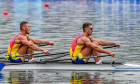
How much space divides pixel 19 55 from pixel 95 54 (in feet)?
7.74

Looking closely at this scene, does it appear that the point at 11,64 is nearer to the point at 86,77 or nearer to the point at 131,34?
the point at 86,77

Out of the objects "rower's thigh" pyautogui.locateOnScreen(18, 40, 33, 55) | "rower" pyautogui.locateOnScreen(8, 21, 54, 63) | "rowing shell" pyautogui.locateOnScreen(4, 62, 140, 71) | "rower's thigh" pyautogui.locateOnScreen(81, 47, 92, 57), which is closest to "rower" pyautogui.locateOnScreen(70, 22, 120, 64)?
"rower's thigh" pyautogui.locateOnScreen(81, 47, 92, 57)

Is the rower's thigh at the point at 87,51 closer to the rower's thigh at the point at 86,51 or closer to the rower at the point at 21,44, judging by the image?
the rower's thigh at the point at 86,51

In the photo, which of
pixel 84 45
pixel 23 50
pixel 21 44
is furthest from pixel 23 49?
pixel 84 45

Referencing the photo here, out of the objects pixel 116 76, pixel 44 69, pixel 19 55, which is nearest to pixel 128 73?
pixel 116 76

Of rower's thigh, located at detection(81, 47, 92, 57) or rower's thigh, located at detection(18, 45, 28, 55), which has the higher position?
rower's thigh, located at detection(18, 45, 28, 55)

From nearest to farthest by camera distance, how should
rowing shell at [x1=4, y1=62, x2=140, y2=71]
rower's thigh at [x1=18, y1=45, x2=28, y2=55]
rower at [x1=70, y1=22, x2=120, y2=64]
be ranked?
rowing shell at [x1=4, y1=62, x2=140, y2=71], rower at [x1=70, y1=22, x2=120, y2=64], rower's thigh at [x1=18, y1=45, x2=28, y2=55]

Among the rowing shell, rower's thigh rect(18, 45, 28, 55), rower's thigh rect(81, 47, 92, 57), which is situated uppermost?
rower's thigh rect(18, 45, 28, 55)

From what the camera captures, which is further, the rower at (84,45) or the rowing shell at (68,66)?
the rower at (84,45)

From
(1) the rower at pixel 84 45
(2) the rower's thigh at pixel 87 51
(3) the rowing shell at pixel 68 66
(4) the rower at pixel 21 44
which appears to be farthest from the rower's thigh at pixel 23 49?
(2) the rower's thigh at pixel 87 51

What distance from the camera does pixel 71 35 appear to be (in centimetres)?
2506

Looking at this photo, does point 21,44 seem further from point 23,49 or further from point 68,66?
point 68,66

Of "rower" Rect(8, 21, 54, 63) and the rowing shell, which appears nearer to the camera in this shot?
the rowing shell

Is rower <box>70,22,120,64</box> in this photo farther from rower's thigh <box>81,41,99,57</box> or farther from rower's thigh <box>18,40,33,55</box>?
rower's thigh <box>18,40,33,55</box>
